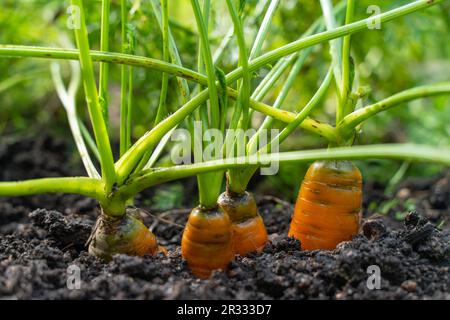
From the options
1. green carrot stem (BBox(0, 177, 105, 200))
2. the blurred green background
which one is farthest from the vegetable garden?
the blurred green background

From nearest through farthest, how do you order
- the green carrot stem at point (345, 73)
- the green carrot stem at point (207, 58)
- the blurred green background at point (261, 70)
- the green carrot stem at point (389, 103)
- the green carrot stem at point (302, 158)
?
1. the green carrot stem at point (302, 158)
2. the green carrot stem at point (389, 103)
3. the green carrot stem at point (207, 58)
4. the green carrot stem at point (345, 73)
5. the blurred green background at point (261, 70)

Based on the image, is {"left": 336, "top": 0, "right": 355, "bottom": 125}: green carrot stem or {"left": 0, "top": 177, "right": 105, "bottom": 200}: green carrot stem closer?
{"left": 0, "top": 177, "right": 105, "bottom": 200}: green carrot stem

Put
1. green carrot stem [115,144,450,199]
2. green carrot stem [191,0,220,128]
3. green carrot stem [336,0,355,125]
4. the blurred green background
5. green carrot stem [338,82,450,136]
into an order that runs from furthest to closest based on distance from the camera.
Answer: the blurred green background, green carrot stem [336,0,355,125], green carrot stem [191,0,220,128], green carrot stem [338,82,450,136], green carrot stem [115,144,450,199]

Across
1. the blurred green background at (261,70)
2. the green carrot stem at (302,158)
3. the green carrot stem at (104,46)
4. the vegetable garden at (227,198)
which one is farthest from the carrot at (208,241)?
the blurred green background at (261,70)

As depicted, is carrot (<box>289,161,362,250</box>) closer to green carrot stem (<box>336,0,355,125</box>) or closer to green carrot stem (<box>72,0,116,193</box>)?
green carrot stem (<box>336,0,355,125</box>)

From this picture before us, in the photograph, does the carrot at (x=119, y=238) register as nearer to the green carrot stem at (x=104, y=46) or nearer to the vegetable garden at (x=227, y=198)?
the vegetable garden at (x=227, y=198)
